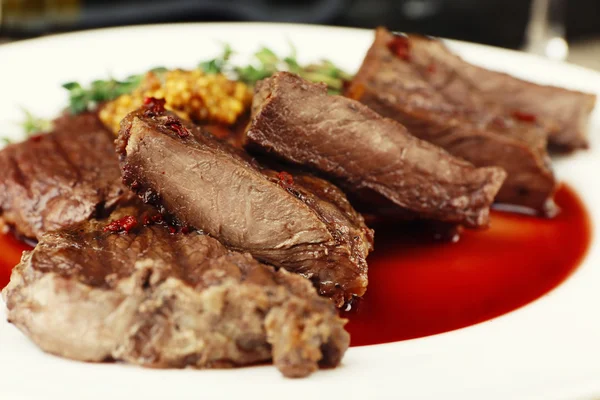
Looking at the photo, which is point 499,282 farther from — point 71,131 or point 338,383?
point 71,131

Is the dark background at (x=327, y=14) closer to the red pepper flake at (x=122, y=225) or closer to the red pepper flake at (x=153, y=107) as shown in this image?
the red pepper flake at (x=153, y=107)

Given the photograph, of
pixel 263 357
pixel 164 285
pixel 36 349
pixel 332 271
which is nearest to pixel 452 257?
pixel 332 271

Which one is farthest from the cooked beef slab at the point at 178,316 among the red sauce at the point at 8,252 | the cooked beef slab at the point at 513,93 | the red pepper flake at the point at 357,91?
the cooked beef slab at the point at 513,93

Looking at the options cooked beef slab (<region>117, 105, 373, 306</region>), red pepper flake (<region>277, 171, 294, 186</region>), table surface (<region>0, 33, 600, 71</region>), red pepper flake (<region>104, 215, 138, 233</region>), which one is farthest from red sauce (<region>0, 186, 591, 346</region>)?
table surface (<region>0, 33, 600, 71</region>)

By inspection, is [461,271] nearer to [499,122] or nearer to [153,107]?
[499,122]

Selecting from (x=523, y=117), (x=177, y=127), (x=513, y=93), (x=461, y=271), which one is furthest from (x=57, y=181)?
(x=513, y=93)
